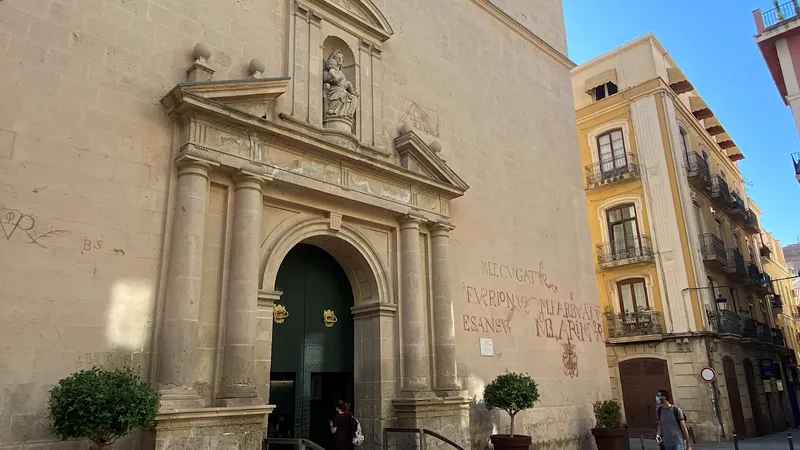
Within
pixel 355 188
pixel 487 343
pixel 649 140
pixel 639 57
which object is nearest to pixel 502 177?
pixel 487 343

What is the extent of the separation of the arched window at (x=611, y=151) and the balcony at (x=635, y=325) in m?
5.76

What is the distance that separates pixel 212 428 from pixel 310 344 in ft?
8.93

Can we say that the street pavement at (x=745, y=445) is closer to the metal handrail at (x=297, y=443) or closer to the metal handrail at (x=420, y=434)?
the metal handrail at (x=420, y=434)

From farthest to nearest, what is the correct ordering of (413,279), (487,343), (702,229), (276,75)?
(702,229), (487,343), (413,279), (276,75)

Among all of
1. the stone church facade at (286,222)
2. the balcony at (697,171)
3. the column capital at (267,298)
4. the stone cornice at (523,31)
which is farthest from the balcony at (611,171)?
the column capital at (267,298)

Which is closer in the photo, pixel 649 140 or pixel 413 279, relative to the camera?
pixel 413 279

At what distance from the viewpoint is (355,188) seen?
9.25 metres

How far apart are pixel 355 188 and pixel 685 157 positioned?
1814 centimetres

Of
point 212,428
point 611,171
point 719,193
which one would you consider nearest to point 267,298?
point 212,428

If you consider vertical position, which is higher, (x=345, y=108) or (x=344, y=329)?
(x=345, y=108)

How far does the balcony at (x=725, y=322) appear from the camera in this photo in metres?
20.6

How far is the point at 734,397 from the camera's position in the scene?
816 inches

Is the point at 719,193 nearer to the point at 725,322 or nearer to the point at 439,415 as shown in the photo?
the point at 725,322

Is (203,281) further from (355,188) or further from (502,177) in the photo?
(502,177)
